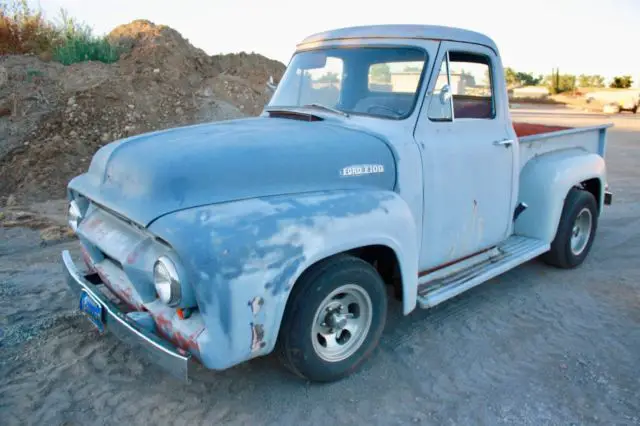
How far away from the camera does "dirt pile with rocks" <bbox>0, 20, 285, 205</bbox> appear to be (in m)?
8.55

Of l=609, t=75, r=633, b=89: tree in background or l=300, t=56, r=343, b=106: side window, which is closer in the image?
l=300, t=56, r=343, b=106: side window

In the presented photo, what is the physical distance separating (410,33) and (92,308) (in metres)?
2.71

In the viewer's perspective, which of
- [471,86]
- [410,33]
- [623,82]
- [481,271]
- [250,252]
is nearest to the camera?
[250,252]

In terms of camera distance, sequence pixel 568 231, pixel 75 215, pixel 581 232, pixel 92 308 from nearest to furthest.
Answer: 1. pixel 92 308
2. pixel 75 215
3. pixel 568 231
4. pixel 581 232

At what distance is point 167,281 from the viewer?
2424mm

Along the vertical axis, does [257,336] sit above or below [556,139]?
below

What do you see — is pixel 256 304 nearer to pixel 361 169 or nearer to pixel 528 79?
pixel 361 169

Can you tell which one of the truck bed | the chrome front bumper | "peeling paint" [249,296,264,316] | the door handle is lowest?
the chrome front bumper

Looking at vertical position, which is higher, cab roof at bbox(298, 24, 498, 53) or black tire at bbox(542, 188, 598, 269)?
cab roof at bbox(298, 24, 498, 53)

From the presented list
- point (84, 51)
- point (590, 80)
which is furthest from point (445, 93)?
point (590, 80)

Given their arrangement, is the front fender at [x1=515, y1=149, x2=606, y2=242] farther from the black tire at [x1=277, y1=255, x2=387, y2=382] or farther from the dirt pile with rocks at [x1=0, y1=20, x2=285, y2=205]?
the dirt pile with rocks at [x1=0, y1=20, x2=285, y2=205]

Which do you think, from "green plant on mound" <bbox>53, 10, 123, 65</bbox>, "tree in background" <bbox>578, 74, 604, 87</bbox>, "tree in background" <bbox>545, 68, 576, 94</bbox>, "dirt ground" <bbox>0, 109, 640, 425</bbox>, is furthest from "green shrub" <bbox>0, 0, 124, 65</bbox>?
"tree in background" <bbox>578, 74, 604, 87</bbox>

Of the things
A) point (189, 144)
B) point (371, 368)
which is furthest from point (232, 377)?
point (189, 144)

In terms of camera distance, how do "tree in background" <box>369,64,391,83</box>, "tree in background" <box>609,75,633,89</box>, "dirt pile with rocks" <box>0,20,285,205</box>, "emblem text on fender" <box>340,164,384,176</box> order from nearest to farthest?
"emblem text on fender" <box>340,164,384,176</box>
"tree in background" <box>369,64,391,83</box>
"dirt pile with rocks" <box>0,20,285,205</box>
"tree in background" <box>609,75,633,89</box>
